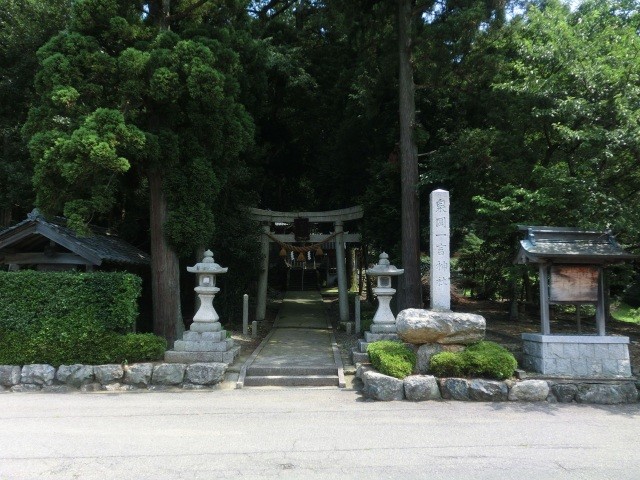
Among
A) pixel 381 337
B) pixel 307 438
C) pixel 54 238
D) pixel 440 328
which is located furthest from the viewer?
pixel 54 238

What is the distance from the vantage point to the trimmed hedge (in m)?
9.41

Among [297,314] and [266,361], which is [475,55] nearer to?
[266,361]

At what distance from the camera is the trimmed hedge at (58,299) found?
941 centimetres

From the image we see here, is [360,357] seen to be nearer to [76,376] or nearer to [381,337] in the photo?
[381,337]

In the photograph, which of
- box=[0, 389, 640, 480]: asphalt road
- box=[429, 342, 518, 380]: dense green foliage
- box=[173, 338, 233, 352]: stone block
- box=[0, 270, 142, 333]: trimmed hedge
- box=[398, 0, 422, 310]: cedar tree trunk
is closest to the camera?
box=[0, 389, 640, 480]: asphalt road

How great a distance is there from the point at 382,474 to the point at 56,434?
4.34 m

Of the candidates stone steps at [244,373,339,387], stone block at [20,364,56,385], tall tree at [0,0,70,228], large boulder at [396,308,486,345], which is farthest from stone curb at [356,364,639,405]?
tall tree at [0,0,70,228]

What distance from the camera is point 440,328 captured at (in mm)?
8625

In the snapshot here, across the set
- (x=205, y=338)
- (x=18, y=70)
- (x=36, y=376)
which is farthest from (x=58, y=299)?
(x=18, y=70)

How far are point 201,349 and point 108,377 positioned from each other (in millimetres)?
1752

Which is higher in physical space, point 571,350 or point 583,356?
point 571,350

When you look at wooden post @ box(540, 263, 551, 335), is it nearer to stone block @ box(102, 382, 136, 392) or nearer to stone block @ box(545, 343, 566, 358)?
stone block @ box(545, 343, 566, 358)

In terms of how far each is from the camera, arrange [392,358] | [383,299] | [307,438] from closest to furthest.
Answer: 1. [307,438]
2. [392,358]
3. [383,299]

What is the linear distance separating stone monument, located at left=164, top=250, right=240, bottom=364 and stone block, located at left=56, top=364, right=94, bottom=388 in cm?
139
